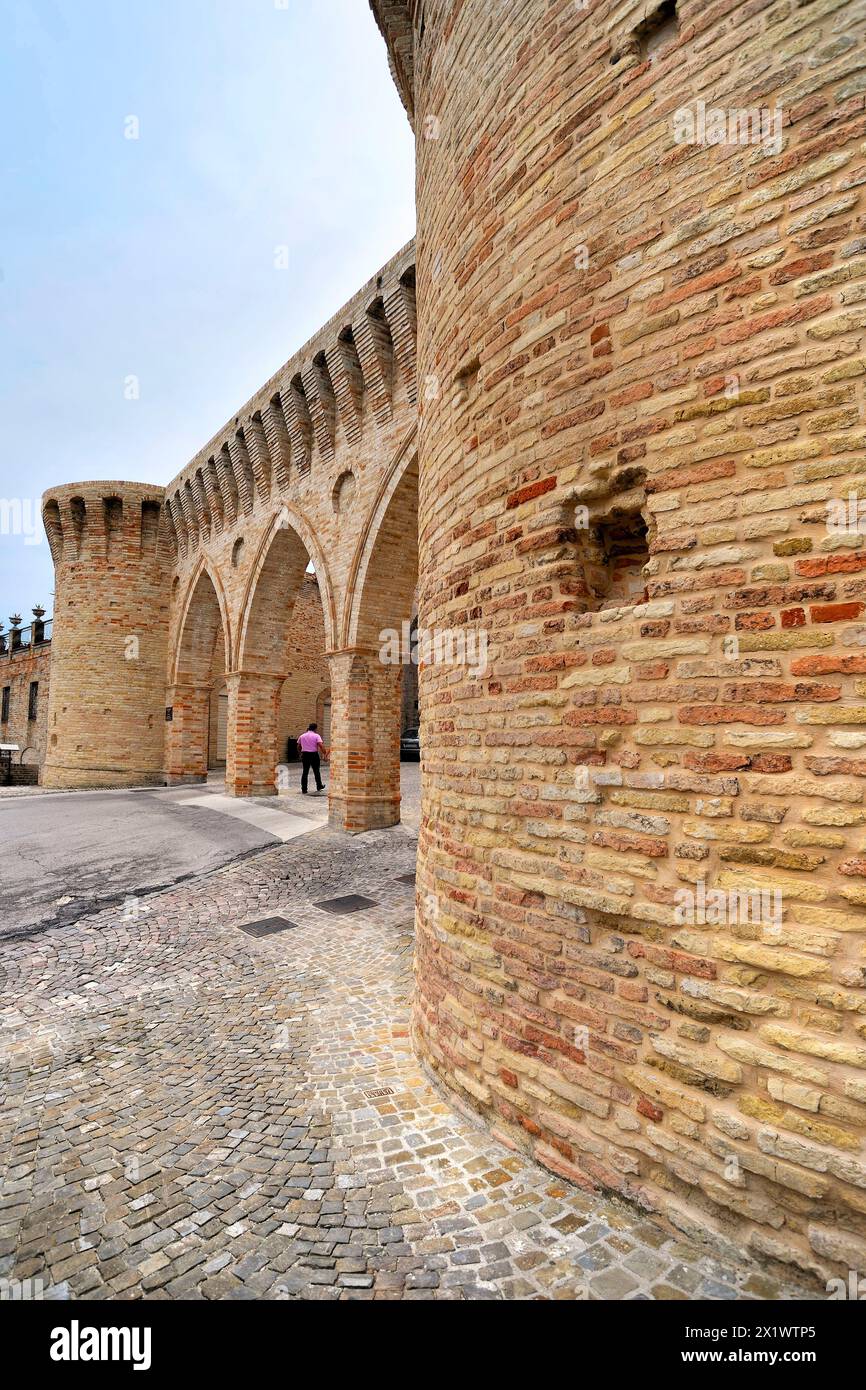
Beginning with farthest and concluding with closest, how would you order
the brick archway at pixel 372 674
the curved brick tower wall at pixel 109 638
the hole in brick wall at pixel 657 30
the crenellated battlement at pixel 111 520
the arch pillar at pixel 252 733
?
the crenellated battlement at pixel 111 520
the curved brick tower wall at pixel 109 638
the arch pillar at pixel 252 733
the brick archway at pixel 372 674
the hole in brick wall at pixel 657 30

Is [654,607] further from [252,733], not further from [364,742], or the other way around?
[252,733]

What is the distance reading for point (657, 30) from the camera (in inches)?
92.1

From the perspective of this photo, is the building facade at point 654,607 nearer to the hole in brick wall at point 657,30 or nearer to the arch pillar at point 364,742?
the hole in brick wall at point 657,30

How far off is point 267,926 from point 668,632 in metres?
4.87

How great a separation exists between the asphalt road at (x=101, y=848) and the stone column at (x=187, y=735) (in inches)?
133

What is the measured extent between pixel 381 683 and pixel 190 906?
5.00m

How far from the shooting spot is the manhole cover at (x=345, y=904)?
618 cm

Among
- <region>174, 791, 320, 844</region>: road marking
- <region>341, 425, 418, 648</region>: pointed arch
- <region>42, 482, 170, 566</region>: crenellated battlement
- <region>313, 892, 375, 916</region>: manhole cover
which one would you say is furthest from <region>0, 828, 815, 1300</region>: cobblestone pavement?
<region>42, 482, 170, 566</region>: crenellated battlement

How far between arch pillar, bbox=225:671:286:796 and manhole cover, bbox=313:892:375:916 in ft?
24.4

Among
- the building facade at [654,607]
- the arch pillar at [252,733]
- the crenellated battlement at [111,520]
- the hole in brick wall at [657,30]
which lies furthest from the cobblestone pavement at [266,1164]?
the crenellated battlement at [111,520]

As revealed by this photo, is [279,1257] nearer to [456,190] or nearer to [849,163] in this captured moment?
[849,163]

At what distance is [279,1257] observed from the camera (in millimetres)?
2029

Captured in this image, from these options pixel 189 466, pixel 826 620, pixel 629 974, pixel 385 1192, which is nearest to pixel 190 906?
pixel 385 1192

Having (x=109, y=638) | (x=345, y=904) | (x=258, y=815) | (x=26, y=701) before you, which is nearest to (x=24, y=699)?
(x=26, y=701)
